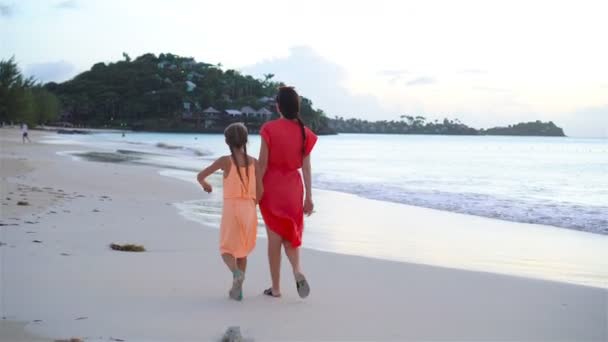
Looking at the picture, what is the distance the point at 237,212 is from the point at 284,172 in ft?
1.52

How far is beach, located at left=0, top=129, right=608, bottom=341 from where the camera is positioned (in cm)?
363

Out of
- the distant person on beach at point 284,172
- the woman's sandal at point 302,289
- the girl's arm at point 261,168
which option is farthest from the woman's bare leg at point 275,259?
the girl's arm at point 261,168

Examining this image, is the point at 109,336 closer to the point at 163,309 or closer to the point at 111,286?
the point at 163,309

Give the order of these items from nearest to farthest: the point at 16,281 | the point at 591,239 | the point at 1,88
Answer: the point at 16,281, the point at 591,239, the point at 1,88

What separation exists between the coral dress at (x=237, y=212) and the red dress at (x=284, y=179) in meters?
0.12

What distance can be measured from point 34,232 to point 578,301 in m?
5.32

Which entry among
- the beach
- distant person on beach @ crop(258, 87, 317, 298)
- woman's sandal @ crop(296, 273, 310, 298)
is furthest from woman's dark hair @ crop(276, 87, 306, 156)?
the beach

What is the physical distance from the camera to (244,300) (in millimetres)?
4305

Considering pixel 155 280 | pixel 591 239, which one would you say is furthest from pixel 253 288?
pixel 591 239

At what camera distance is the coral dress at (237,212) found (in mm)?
4387

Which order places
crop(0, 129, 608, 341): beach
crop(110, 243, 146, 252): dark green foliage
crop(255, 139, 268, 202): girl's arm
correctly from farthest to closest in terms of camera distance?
crop(110, 243, 146, 252): dark green foliage < crop(255, 139, 268, 202): girl's arm < crop(0, 129, 608, 341): beach

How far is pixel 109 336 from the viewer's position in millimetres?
3371

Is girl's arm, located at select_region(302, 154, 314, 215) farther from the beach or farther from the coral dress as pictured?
the beach

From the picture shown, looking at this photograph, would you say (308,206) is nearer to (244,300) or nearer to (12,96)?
(244,300)
